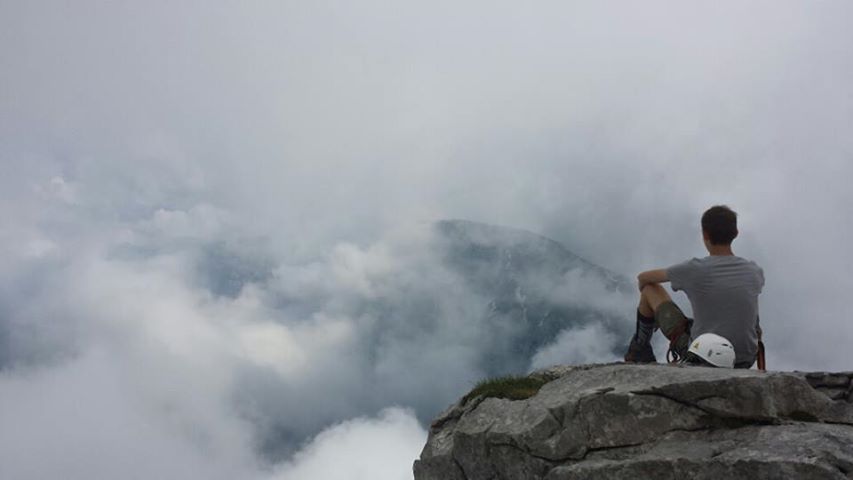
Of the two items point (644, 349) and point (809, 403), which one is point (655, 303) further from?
point (809, 403)

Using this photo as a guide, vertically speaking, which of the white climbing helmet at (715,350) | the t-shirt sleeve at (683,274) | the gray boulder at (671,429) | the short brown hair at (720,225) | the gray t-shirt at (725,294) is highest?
the short brown hair at (720,225)

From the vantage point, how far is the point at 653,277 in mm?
14680

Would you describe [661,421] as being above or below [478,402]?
below

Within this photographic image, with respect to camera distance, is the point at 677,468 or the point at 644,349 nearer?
the point at 677,468

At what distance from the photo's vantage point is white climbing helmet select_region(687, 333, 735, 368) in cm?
1338

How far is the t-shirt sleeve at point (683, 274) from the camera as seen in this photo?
539 inches

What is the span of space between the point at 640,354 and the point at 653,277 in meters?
1.89

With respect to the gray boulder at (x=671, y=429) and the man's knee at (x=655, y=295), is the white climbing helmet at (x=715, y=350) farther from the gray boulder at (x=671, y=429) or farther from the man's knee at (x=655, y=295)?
the man's knee at (x=655, y=295)

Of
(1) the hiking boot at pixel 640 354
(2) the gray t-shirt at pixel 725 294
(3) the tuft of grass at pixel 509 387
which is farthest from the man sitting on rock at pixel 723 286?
(3) the tuft of grass at pixel 509 387

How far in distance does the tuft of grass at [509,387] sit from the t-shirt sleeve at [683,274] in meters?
3.49

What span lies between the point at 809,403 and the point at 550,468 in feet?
14.3

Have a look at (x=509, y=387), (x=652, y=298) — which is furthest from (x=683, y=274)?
(x=509, y=387)

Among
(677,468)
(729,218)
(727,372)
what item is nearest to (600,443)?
(677,468)

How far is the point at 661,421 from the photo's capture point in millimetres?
11781
